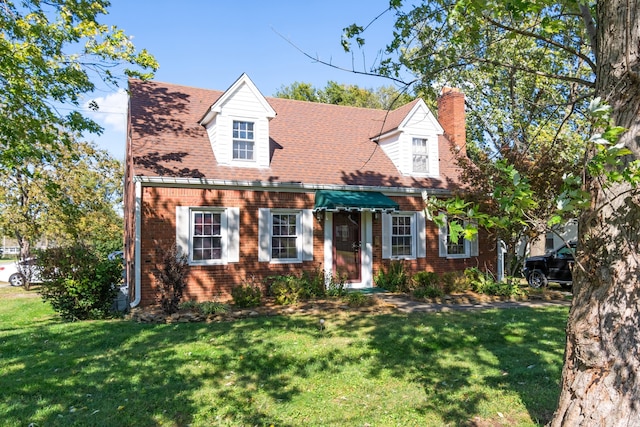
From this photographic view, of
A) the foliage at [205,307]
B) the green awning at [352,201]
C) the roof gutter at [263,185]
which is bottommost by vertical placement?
the foliage at [205,307]

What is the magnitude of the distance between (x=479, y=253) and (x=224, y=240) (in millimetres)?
9360

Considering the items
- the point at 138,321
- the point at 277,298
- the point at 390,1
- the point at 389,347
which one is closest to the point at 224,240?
the point at 277,298

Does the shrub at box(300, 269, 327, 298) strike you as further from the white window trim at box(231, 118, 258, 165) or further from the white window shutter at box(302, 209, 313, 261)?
the white window trim at box(231, 118, 258, 165)

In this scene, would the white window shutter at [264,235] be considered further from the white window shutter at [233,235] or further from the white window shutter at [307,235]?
the white window shutter at [307,235]

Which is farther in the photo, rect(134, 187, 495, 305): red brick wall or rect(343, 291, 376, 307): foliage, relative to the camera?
rect(134, 187, 495, 305): red brick wall

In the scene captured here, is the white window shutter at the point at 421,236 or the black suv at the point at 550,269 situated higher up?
the white window shutter at the point at 421,236

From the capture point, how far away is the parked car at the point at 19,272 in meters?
19.5

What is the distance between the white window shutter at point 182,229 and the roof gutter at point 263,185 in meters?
0.71

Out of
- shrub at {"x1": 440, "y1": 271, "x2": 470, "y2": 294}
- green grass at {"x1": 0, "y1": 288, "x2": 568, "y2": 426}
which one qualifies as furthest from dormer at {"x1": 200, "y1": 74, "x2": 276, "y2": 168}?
shrub at {"x1": 440, "y1": 271, "x2": 470, "y2": 294}

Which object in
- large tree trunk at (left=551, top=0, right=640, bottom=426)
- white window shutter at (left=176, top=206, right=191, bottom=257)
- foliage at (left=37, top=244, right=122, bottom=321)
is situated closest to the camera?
large tree trunk at (left=551, top=0, right=640, bottom=426)

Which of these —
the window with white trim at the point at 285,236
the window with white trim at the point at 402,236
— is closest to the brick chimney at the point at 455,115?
the window with white trim at the point at 402,236

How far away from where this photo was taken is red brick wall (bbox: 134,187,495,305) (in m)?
11.8

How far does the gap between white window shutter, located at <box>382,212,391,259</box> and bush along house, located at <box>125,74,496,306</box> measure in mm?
35

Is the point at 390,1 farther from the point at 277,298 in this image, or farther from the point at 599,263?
the point at 277,298
